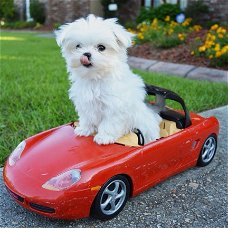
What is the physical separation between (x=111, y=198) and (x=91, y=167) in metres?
0.26

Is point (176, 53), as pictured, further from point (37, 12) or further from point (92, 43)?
point (37, 12)

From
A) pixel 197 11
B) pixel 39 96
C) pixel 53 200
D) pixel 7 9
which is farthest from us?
pixel 7 9

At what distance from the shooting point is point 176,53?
893 cm

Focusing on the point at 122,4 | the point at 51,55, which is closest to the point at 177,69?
the point at 51,55

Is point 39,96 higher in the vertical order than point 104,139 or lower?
lower

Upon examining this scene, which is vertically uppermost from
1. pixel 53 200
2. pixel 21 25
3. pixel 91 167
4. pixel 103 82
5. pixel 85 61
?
pixel 85 61

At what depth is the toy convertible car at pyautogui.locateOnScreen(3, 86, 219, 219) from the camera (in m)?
2.44

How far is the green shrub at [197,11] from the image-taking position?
42.4 ft

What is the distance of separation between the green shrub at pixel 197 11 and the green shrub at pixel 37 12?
9.82 metres

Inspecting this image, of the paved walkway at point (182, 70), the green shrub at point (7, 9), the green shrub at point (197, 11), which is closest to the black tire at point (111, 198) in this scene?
the paved walkway at point (182, 70)

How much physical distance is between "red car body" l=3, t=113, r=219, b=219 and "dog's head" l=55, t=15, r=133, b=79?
55 centimetres

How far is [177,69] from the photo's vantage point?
309 inches

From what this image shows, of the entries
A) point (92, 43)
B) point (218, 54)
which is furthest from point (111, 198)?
point (218, 54)

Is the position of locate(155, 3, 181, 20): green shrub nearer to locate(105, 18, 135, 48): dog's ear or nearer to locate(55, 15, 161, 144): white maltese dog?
locate(55, 15, 161, 144): white maltese dog
